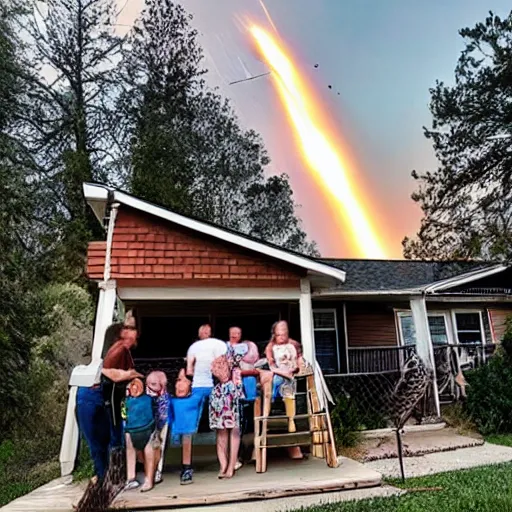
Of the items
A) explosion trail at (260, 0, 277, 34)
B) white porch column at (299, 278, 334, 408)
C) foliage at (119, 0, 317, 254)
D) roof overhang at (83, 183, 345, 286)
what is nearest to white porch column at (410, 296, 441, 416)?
white porch column at (299, 278, 334, 408)

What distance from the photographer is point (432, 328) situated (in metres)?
12.4

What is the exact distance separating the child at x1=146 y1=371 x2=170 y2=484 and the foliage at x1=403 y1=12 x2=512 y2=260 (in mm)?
8624

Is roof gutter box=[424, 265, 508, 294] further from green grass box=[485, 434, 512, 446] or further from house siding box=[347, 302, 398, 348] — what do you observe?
green grass box=[485, 434, 512, 446]

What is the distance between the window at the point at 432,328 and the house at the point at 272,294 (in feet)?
0.08

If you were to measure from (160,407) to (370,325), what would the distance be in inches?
299

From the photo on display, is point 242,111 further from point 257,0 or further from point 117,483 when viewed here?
point 117,483

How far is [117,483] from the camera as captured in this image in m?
5.27

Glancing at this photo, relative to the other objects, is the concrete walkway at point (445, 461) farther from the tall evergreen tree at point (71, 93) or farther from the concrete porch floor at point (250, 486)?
the tall evergreen tree at point (71, 93)

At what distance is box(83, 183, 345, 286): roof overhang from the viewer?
6.86 meters

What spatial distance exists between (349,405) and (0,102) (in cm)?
1384

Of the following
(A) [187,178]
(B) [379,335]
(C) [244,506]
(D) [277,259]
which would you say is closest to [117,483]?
(C) [244,506]

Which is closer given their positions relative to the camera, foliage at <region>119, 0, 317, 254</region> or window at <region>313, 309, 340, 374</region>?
window at <region>313, 309, 340, 374</region>

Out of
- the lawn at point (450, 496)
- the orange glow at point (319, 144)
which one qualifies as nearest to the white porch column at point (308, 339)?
the lawn at point (450, 496)

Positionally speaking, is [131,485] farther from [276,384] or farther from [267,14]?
[267,14]
